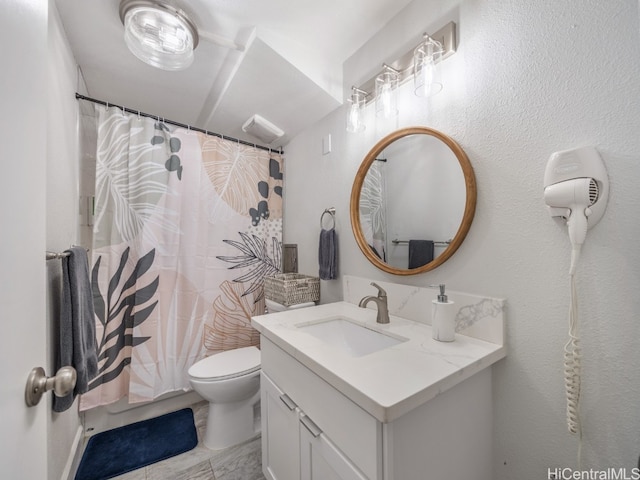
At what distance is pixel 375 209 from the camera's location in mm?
1445

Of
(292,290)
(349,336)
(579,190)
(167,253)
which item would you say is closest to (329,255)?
(292,290)

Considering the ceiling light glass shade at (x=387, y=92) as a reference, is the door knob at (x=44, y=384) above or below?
below

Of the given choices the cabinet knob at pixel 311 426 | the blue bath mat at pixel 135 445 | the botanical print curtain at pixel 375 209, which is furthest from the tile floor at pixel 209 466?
the botanical print curtain at pixel 375 209

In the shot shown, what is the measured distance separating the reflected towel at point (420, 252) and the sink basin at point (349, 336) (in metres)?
0.36

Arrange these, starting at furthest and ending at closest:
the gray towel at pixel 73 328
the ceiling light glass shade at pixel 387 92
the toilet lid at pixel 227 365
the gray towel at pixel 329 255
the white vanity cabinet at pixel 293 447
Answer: the gray towel at pixel 329 255
the toilet lid at pixel 227 365
the ceiling light glass shade at pixel 387 92
the gray towel at pixel 73 328
the white vanity cabinet at pixel 293 447

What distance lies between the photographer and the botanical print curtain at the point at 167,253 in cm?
158

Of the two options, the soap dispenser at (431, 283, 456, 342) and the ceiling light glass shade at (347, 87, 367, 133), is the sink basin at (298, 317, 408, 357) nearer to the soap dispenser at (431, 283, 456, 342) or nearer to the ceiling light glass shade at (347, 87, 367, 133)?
the soap dispenser at (431, 283, 456, 342)

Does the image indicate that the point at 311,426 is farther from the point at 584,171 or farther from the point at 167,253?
the point at 167,253

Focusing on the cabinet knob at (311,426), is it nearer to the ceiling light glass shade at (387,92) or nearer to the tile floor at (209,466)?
the tile floor at (209,466)

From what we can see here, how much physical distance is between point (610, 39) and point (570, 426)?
3.64ft

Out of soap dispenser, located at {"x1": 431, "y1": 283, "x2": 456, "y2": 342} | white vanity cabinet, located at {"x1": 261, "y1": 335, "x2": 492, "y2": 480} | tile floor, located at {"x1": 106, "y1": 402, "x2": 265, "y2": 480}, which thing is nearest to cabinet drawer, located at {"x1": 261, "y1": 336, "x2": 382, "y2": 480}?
white vanity cabinet, located at {"x1": 261, "y1": 335, "x2": 492, "y2": 480}

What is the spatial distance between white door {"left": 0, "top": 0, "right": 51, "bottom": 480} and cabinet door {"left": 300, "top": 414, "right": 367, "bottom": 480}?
0.67 meters

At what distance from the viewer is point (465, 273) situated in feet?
3.49

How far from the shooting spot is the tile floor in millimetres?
1349
